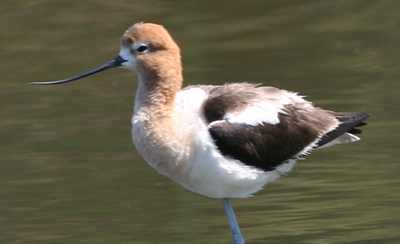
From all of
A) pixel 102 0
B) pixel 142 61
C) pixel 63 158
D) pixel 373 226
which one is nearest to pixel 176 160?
pixel 142 61

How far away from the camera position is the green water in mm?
7527

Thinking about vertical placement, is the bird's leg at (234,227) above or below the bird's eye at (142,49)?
below

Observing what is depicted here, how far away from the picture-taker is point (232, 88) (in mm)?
6844

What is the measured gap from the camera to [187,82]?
1060 cm

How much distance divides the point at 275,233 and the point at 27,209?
6.58 ft

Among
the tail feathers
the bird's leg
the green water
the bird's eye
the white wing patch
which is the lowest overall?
the green water

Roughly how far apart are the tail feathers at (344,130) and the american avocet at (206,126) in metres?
0.13

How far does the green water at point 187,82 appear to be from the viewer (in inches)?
296

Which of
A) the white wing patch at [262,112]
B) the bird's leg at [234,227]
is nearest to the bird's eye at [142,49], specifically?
the white wing patch at [262,112]

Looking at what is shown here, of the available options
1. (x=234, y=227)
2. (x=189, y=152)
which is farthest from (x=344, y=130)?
(x=189, y=152)

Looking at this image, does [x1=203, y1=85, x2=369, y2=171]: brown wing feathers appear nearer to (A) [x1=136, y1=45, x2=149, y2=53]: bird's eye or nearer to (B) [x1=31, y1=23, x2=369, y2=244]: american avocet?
(B) [x1=31, y1=23, x2=369, y2=244]: american avocet

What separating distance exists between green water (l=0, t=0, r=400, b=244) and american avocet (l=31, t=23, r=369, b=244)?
2.15 feet

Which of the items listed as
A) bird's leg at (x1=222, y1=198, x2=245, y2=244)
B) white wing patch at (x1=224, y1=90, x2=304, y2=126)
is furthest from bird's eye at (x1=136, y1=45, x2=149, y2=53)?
bird's leg at (x1=222, y1=198, x2=245, y2=244)

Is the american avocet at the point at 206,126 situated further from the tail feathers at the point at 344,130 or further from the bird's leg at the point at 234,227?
the tail feathers at the point at 344,130
